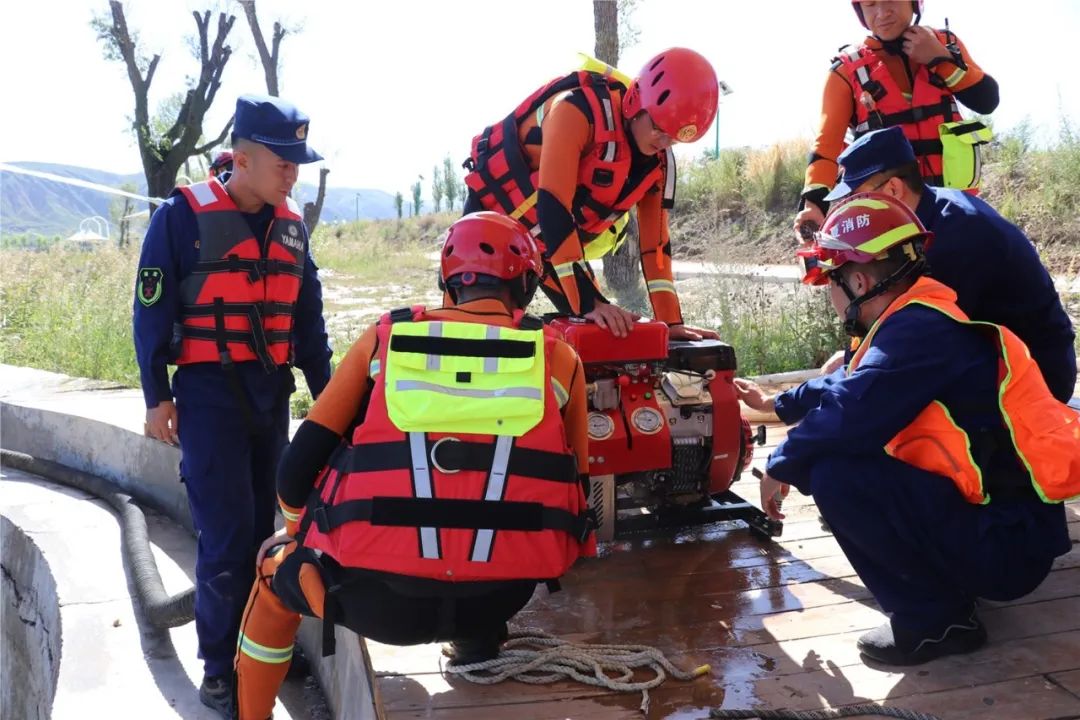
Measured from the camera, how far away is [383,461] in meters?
2.30

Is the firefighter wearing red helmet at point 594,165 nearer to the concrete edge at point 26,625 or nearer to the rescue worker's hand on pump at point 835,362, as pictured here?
the rescue worker's hand on pump at point 835,362

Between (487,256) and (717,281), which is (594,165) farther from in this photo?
(717,281)

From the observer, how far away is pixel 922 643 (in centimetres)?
263

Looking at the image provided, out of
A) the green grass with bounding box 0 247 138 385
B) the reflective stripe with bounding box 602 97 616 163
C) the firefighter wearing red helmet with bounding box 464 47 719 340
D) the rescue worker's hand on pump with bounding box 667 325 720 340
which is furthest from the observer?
the green grass with bounding box 0 247 138 385

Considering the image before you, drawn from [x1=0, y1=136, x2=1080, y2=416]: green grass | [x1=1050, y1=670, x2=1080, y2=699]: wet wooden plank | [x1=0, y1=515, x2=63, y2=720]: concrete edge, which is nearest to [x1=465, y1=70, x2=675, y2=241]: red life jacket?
[x1=1050, y1=670, x2=1080, y2=699]: wet wooden plank

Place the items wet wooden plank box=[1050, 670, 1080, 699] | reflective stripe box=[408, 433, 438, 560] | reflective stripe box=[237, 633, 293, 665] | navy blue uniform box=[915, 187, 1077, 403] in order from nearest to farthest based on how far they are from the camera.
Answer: reflective stripe box=[408, 433, 438, 560], wet wooden plank box=[1050, 670, 1080, 699], reflective stripe box=[237, 633, 293, 665], navy blue uniform box=[915, 187, 1077, 403]

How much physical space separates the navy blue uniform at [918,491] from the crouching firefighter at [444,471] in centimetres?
70

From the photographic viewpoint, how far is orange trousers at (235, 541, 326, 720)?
8.57ft

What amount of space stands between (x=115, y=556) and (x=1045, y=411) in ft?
15.3

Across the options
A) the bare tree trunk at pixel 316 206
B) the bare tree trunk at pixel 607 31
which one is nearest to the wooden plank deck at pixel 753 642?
the bare tree trunk at pixel 607 31

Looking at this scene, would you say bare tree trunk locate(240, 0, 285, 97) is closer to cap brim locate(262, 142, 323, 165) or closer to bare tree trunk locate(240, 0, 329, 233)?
bare tree trunk locate(240, 0, 329, 233)

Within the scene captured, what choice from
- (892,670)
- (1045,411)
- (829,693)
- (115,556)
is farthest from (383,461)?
(115,556)

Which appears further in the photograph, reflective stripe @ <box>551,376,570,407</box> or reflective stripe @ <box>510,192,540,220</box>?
reflective stripe @ <box>510,192,540,220</box>

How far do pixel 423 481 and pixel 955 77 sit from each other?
2945 mm
